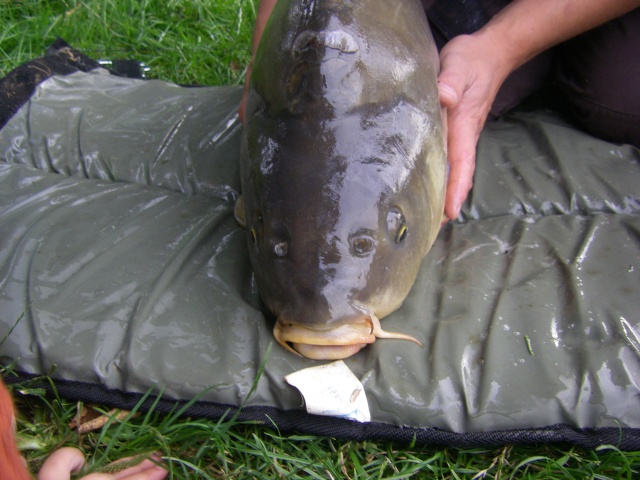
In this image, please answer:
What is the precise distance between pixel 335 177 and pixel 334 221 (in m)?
0.10

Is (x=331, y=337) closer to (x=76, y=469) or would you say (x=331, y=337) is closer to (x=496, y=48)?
(x=76, y=469)

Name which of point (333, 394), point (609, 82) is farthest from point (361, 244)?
point (609, 82)

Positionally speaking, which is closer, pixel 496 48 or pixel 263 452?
pixel 263 452

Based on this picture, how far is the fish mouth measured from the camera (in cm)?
131

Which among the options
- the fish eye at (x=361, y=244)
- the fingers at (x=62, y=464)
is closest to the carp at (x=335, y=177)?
the fish eye at (x=361, y=244)

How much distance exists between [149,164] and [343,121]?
96cm

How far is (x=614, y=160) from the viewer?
78.2 inches

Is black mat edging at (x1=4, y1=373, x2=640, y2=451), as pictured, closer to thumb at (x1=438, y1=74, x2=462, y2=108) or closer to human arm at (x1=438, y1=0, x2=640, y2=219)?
human arm at (x1=438, y1=0, x2=640, y2=219)

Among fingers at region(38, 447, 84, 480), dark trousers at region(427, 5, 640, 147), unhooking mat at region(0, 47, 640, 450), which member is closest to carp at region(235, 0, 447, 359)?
→ unhooking mat at region(0, 47, 640, 450)

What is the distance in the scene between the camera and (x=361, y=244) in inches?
51.9

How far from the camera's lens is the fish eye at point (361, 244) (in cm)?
131

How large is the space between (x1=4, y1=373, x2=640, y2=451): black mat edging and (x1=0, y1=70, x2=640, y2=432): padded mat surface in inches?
0.8

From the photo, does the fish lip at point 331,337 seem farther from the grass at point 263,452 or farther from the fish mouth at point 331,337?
the grass at point 263,452

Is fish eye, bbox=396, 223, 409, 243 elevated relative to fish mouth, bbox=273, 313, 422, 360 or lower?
elevated
